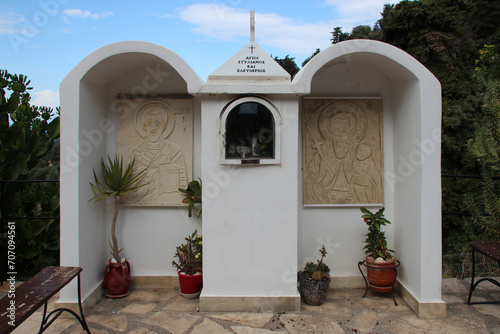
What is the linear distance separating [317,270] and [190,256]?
159cm

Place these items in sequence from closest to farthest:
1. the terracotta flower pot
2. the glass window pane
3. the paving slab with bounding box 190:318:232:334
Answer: the paving slab with bounding box 190:318:232:334, the glass window pane, the terracotta flower pot

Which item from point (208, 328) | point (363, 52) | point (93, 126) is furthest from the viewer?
point (93, 126)

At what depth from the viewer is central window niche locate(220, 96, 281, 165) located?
13.7 ft

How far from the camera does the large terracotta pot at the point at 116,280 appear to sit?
460 centimetres

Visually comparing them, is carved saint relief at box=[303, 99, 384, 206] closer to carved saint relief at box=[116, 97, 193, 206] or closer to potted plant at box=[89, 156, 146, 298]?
carved saint relief at box=[116, 97, 193, 206]

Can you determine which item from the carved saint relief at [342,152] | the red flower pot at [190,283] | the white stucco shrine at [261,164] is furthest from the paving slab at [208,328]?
the carved saint relief at [342,152]

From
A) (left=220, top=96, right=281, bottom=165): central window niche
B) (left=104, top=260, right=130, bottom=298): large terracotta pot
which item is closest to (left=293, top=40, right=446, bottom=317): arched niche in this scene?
(left=220, top=96, right=281, bottom=165): central window niche

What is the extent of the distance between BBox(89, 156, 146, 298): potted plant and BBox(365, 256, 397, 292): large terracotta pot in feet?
10.2

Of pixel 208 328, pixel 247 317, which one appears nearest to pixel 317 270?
pixel 247 317

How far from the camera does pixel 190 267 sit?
15.1 feet

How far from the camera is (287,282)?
4.27 m

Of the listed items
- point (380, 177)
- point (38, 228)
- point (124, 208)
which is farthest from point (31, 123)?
point (380, 177)

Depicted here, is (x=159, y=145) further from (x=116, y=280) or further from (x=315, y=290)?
(x=315, y=290)

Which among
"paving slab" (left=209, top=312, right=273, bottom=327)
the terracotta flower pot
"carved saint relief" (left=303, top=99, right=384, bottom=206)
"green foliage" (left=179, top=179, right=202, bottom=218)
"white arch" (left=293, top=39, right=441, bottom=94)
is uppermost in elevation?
"white arch" (left=293, top=39, right=441, bottom=94)
